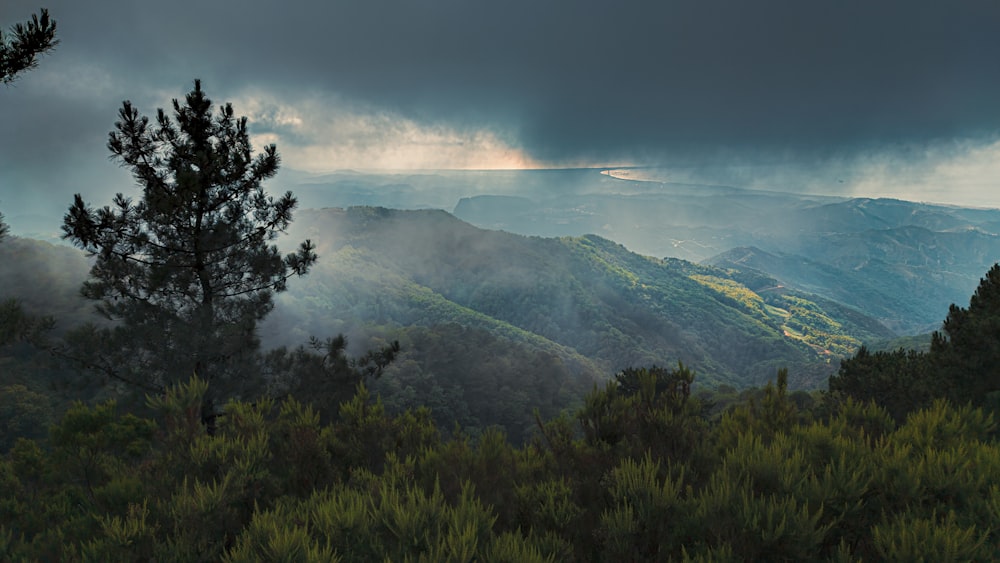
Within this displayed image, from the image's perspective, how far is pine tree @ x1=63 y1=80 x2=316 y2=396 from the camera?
1283 centimetres

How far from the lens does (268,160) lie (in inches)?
577

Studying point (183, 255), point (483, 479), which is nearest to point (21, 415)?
point (183, 255)

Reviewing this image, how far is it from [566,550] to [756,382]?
181754 mm

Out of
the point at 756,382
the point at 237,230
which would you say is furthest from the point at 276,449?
the point at 756,382

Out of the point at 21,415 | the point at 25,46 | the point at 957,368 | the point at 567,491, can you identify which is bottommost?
the point at 21,415

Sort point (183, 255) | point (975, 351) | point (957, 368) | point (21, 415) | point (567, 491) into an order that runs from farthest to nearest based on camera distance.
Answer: point (21, 415) → point (957, 368) → point (975, 351) → point (183, 255) → point (567, 491)

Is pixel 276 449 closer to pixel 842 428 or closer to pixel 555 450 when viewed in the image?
pixel 555 450

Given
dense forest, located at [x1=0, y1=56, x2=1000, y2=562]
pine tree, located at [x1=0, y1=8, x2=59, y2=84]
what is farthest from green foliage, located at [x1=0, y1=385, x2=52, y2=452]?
pine tree, located at [x1=0, y1=8, x2=59, y2=84]

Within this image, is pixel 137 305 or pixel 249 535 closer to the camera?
pixel 249 535

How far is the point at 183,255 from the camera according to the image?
45.0ft

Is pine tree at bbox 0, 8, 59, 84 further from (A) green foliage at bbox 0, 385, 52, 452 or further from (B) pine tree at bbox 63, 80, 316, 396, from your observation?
(A) green foliage at bbox 0, 385, 52, 452

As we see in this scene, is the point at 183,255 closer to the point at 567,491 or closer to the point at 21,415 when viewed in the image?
the point at 567,491

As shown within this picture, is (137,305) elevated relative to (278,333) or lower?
elevated

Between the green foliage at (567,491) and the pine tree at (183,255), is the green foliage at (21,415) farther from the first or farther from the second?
the green foliage at (567,491)
